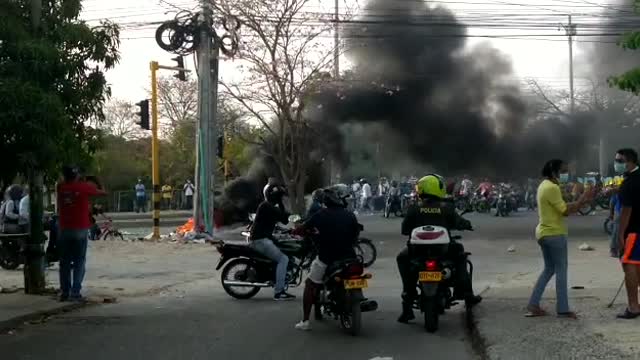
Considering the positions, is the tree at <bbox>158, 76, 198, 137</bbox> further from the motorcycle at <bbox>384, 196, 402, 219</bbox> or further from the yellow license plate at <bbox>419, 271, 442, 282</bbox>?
the yellow license plate at <bbox>419, 271, 442, 282</bbox>

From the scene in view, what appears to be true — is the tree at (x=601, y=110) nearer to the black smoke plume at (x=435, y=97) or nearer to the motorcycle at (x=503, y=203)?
Answer: the black smoke plume at (x=435, y=97)

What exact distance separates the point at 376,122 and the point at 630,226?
20.0 m

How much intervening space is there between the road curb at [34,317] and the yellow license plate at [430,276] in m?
4.48

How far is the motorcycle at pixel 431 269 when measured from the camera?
811cm

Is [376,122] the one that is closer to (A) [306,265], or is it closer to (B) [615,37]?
(B) [615,37]

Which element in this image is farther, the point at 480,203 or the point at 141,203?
the point at 141,203

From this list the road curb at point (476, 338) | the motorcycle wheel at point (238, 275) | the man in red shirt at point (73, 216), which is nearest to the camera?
the road curb at point (476, 338)

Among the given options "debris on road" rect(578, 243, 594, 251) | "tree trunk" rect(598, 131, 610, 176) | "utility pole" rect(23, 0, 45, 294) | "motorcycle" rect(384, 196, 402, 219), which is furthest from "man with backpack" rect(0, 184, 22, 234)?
"motorcycle" rect(384, 196, 402, 219)

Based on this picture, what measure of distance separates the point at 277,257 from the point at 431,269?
301 cm

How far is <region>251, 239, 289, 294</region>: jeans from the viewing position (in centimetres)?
1063

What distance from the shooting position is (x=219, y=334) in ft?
27.5

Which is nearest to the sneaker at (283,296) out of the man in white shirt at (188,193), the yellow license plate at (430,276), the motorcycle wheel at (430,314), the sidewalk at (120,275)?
the sidewalk at (120,275)

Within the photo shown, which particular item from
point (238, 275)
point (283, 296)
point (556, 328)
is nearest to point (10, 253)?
point (238, 275)

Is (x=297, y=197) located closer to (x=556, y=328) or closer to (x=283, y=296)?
(x=283, y=296)
